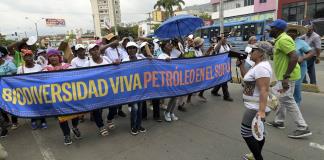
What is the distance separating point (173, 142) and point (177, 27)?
151 inches

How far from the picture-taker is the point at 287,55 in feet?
12.8

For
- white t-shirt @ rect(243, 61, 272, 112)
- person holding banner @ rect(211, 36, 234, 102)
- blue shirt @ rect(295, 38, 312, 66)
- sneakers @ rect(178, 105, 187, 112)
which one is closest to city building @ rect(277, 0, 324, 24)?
person holding banner @ rect(211, 36, 234, 102)

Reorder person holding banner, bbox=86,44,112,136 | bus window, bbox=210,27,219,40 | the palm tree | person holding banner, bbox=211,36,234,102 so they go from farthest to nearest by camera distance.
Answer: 1. the palm tree
2. bus window, bbox=210,27,219,40
3. person holding banner, bbox=211,36,234,102
4. person holding banner, bbox=86,44,112,136

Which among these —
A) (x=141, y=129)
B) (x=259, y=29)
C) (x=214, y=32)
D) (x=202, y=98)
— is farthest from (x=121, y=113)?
(x=214, y=32)

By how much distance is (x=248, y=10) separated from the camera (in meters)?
39.3

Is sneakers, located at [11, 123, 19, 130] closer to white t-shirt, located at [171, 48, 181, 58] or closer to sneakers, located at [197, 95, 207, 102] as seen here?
white t-shirt, located at [171, 48, 181, 58]

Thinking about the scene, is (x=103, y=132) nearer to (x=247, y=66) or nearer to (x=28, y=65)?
(x=28, y=65)

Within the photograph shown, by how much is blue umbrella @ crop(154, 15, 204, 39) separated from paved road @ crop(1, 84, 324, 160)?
256 cm

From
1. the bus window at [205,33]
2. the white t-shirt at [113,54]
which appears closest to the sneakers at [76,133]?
the white t-shirt at [113,54]

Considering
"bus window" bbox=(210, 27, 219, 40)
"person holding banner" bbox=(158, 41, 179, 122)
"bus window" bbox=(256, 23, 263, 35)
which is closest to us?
"person holding banner" bbox=(158, 41, 179, 122)

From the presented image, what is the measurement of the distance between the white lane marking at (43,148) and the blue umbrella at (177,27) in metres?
3.85

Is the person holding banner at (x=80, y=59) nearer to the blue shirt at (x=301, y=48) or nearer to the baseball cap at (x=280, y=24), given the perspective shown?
the baseball cap at (x=280, y=24)

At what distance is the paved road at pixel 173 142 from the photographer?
371 cm

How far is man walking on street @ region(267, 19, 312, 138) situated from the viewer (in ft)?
12.4
